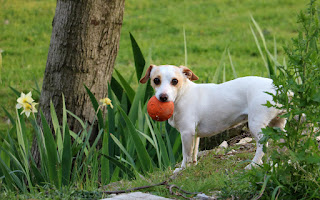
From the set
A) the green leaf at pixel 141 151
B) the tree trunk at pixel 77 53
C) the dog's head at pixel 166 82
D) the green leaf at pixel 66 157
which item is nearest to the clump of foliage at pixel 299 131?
the dog's head at pixel 166 82

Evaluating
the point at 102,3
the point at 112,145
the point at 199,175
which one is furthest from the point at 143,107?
the point at 199,175

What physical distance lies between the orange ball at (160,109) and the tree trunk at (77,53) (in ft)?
4.59

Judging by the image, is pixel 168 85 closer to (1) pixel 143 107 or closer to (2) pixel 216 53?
(1) pixel 143 107

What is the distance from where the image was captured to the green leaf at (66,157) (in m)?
3.80

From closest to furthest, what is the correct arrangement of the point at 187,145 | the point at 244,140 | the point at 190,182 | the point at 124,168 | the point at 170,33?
the point at 190,182 < the point at 187,145 < the point at 124,168 < the point at 244,140 < the point at 170,33

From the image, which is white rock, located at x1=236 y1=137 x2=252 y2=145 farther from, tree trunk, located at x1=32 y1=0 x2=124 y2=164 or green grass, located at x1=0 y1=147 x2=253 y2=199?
tree trunk, located at x1=32 y1=0 x2=124 y2=164

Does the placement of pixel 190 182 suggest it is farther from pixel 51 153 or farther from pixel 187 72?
pixel 51 153

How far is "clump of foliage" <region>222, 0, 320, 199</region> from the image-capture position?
260cm

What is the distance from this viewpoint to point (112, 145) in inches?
180

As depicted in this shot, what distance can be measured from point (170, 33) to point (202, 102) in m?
6.74

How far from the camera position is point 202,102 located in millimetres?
3854

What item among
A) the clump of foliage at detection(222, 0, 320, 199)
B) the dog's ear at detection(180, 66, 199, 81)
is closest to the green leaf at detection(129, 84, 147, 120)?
the dog's ear at detection(180, 66, 199, 81)

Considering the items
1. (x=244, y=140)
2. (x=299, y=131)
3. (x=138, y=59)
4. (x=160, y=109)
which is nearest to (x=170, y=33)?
(x=138, y=59)

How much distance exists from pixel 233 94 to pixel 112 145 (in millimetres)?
1365
